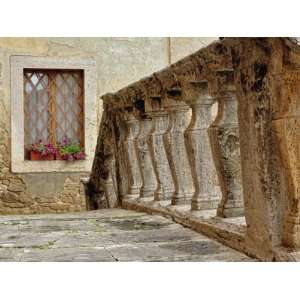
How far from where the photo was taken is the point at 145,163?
18.6 ft

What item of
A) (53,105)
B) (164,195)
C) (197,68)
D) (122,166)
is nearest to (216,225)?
(197,68)

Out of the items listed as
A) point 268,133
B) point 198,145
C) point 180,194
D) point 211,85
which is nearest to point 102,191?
point 180,194

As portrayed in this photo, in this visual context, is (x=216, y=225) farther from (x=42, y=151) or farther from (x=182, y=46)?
(x=182, y=46)

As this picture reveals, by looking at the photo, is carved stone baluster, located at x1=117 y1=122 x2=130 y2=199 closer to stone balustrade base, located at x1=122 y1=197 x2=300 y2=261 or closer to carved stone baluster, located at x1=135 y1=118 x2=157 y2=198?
carved stone baluster, located at x1=135 y1=118 x2=157 y2=198

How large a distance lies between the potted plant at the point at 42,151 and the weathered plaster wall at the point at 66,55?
311mm

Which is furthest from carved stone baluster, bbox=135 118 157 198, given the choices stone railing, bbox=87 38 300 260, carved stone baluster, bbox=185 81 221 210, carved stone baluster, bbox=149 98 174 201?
carved stone baluster, bbox=185 81 221 210

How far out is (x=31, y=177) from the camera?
34.9 ft

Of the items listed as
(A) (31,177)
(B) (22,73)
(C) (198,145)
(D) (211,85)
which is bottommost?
(A) (31,177)

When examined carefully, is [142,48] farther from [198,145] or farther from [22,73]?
[198,145]

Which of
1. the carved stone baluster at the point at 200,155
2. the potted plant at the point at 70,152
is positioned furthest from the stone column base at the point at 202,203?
the potted plant at the point at 70,152

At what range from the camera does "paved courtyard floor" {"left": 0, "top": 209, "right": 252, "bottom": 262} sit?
300 centimetres

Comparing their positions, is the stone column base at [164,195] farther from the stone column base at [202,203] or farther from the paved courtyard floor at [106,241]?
the stone column base at [202,203]

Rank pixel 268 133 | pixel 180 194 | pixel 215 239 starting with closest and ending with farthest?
pixel 268 133 < pixel 215 239 < pixel 180 194

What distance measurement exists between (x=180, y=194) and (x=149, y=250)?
1.49 m
